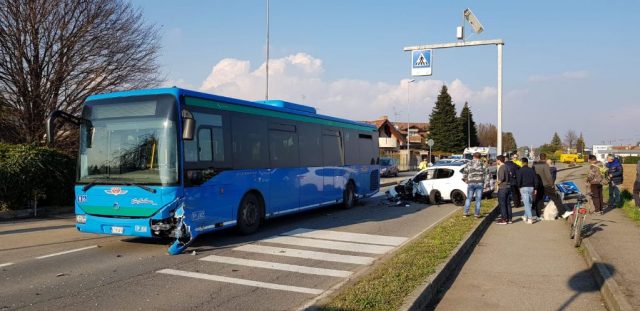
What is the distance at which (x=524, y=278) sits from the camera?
24.3 ft

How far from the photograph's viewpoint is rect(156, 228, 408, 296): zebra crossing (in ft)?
23.5

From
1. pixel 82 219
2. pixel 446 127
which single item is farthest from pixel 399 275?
pixel 446 127

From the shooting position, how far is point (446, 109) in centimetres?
8312

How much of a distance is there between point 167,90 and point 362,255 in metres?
4.49


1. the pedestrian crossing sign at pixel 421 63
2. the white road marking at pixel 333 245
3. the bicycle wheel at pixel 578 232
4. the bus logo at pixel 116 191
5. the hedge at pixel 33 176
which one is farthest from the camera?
the pedestrian crossing sign at pixel 421 63

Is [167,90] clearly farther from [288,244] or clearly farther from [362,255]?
[362,255]

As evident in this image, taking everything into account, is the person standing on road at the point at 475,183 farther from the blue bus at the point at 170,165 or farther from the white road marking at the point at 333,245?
the blue bus at the point at 170,165

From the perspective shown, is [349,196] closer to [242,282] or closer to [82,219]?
A: [82,219]

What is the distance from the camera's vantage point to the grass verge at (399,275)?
5508 millimetres

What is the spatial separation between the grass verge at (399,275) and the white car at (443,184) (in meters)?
7.47

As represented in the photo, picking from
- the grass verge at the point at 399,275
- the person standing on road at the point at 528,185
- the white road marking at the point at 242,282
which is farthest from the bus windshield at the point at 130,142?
the person standing on road at the point at 528,185

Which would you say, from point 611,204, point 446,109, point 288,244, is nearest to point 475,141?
point 446,109

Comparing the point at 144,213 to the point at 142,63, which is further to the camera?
the point at 142,63

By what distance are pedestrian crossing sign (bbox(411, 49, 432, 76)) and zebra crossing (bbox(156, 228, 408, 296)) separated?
10.1m
